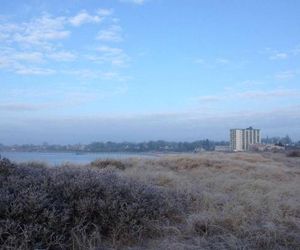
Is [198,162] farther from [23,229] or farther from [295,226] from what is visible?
[23,229]

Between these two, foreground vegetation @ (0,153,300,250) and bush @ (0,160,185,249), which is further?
foreground vegetation @ (0,153,300,250)

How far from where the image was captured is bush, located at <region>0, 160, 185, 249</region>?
5.14 metres

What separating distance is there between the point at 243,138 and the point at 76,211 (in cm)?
10972

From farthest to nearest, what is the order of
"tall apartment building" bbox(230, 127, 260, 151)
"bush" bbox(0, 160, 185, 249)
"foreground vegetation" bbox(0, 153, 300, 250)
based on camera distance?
"tall apartment building" bbox(230, 127, 260, 151) → "foreground vegetation" bbox(0, 153, 300, 250) → "bush" bbox(0, 160, 185, 249)

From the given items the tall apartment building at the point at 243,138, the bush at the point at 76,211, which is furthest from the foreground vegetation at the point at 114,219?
the tall apartment building at the point at 243,138

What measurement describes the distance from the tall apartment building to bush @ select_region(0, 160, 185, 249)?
331 feet

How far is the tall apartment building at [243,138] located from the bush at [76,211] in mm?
100849

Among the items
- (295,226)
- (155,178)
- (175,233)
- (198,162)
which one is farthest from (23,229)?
(198,162)

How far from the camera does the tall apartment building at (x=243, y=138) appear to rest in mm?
109031

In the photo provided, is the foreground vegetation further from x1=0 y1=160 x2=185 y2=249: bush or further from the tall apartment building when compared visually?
the tall apartment building

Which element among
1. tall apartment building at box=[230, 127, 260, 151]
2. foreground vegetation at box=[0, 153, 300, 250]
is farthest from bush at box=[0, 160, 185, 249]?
tall apartment building at box=[230, 127, 260, 151]

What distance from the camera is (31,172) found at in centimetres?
760

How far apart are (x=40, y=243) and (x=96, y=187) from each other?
1.67 m

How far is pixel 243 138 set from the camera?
11300 cm
